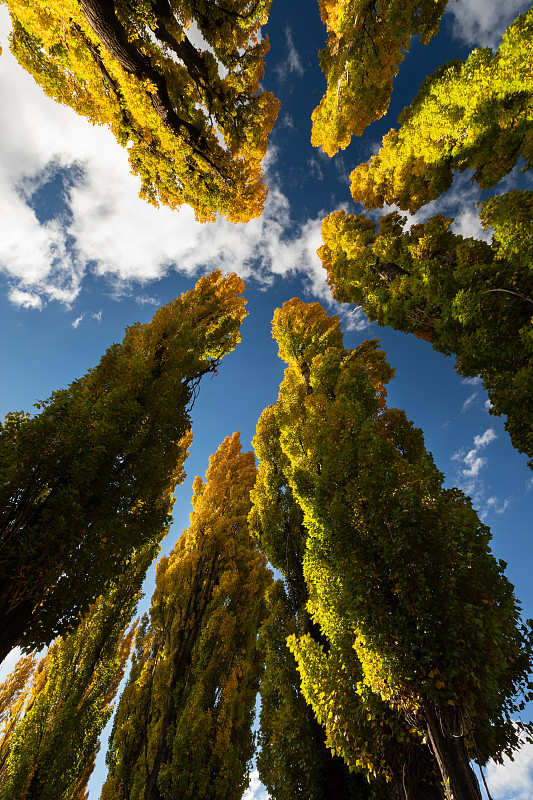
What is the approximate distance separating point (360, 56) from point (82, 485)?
1296 centimetres

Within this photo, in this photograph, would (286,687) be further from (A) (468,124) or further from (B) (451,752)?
(A) (468,124)

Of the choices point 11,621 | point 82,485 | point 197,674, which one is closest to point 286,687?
point 197,674

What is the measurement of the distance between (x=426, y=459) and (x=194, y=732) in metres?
8.57

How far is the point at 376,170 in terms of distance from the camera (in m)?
10.1

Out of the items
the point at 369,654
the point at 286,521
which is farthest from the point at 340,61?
the point at 369,654

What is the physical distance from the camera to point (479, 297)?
5.66 metres

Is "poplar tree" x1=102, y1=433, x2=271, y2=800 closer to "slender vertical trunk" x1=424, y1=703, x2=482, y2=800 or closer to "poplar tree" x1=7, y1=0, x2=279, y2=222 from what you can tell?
"slender vertical trunk" x1=424, y1=703, x2=482, y2=800

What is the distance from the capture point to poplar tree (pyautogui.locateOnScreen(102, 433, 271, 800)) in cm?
725

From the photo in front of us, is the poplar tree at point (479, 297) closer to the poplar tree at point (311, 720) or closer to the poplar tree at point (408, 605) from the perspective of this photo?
the poplar tree at point (408, 605)

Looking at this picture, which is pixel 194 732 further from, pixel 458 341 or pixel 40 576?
pixel 458 341

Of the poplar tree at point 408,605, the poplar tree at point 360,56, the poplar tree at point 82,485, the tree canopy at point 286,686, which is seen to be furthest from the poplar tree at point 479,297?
the poplar tree at point 82,485

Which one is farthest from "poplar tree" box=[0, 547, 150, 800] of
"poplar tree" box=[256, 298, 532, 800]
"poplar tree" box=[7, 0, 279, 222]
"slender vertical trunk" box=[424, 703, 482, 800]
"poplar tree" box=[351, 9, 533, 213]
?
"poplar tree" box=[351, 9, 533, 213]

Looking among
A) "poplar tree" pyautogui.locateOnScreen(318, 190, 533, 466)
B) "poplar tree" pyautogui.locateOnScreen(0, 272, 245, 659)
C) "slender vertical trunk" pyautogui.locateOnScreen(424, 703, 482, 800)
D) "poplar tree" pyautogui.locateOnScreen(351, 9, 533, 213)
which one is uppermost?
"poplar tree" pyautogui.locateOnScreen(351, 9, 533, 213)

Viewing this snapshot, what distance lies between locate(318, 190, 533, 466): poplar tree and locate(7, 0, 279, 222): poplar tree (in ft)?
15.7
